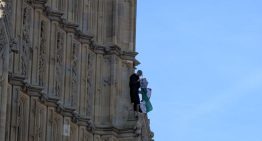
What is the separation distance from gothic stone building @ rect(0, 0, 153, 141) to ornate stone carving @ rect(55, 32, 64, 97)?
3cm

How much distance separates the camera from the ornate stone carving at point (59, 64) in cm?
4181

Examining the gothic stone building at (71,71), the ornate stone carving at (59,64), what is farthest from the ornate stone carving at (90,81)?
the ornate stone carving at (59,64)

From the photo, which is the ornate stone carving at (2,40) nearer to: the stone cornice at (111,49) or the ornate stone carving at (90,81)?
the ornate stone carving at (90,81)

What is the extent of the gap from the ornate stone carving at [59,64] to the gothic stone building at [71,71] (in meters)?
0.03

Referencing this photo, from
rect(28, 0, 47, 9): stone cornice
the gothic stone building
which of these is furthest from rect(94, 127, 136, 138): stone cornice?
rect(28, 0, 47, 9): stone cornice

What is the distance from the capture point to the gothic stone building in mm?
39281

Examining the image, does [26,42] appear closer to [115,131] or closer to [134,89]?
[115,131]

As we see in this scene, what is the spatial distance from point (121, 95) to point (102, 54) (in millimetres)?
1287

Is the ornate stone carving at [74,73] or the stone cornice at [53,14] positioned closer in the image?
the stone cornice at [53,14]

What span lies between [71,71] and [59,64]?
0.80 m

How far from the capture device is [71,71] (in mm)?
42844

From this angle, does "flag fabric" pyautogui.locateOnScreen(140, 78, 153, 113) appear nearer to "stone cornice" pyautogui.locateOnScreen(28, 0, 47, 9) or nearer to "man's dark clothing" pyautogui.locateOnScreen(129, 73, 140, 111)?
"man's dark clothing" pyautogui.locateOnScreen(129, 73, 140, 111)

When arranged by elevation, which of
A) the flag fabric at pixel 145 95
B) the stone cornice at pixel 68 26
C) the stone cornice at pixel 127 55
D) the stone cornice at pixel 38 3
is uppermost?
the stone cornice at pixel 38 3

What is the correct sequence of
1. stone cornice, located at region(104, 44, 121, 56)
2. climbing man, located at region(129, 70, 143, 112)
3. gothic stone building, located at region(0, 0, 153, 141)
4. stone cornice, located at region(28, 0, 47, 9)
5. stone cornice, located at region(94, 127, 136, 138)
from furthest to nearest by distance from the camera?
climbing man, located at region(129, 70, 143, 112)
stone cornice, located at region(104, 44, 121, 56)
stone cornice, located at region(94, 127, 136, 138)
stone cornice, located at region(28, 0, 47, 9)
gothic stone building, located at region(0, 0, 153, 141)
